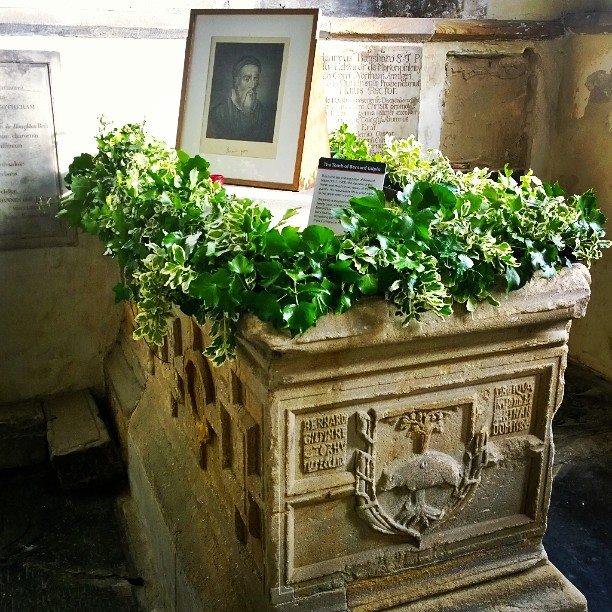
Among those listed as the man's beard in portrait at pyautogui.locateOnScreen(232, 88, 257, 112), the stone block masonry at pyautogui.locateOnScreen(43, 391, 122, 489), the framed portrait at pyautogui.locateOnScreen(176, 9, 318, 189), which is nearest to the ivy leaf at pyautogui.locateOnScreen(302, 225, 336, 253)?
the framed portrait at pyautogui.locateOnScreen(176, 9, 318, 189)

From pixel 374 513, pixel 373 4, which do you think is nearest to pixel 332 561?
pixel 374 513

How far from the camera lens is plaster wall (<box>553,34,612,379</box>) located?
395cm

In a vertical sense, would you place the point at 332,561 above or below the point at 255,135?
below

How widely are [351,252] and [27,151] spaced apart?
223cm

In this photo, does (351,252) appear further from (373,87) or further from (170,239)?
(373,87)

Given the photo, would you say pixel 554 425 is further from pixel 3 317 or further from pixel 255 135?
pixel 3 317

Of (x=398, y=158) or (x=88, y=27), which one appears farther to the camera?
(x=88, y=27)

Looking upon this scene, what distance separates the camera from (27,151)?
3.26m

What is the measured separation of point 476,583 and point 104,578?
4.63 ft

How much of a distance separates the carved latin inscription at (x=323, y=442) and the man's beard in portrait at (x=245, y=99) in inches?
59.4

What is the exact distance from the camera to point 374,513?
6.19 feet

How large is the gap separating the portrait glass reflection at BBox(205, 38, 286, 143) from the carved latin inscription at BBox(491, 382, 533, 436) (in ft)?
4.46

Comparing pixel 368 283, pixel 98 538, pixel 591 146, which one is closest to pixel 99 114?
pixel 98 538

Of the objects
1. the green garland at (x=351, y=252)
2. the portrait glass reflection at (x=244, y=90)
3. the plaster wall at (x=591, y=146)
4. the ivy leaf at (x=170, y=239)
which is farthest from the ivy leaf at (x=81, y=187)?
the plaster wall at (x=591, y=146)
